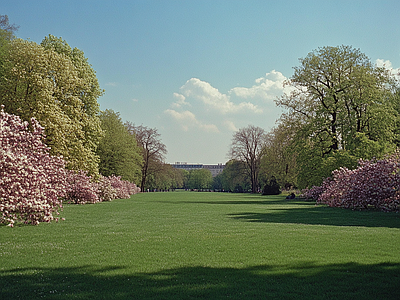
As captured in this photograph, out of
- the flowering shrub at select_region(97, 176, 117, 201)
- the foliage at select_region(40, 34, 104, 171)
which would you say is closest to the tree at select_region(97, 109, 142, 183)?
the flowering shrub at select_region(97, 176, 117, 201)

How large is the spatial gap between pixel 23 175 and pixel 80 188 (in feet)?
58.3

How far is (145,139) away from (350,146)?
52.7 metres

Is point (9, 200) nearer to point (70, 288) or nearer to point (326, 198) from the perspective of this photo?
point (70, 288)

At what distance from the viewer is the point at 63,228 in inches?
565

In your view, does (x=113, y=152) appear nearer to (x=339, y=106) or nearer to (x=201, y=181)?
(x=339, y=106)

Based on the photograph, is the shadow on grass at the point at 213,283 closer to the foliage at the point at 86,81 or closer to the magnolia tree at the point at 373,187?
the magnolia tree at the point at 373,187

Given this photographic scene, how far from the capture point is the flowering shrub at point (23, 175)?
14.1m

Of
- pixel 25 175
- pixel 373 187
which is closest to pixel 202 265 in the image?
pixel 25 175

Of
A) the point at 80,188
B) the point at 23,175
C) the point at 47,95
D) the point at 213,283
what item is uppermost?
the point at 47,95

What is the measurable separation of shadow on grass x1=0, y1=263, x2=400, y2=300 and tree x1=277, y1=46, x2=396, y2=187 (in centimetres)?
2753

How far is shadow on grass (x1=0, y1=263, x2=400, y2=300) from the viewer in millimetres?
5816

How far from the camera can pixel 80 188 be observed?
3206cm

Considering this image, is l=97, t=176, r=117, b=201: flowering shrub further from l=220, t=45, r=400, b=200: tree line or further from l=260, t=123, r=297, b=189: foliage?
l=260, t=123, r=297, b=189: foliage

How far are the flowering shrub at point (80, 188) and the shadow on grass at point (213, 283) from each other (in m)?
23.8
